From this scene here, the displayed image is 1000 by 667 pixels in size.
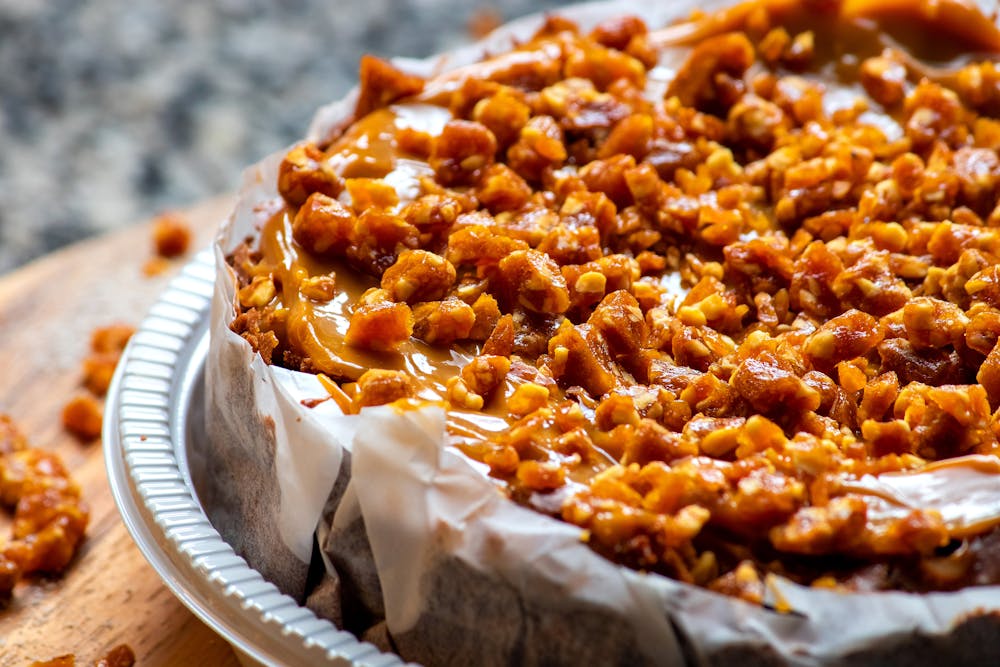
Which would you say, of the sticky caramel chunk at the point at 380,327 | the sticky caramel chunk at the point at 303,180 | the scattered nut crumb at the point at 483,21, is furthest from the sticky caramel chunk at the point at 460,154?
the scattered nut crumb at the point at 483,21

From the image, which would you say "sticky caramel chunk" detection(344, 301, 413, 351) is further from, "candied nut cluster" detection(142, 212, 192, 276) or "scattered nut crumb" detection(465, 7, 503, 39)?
"scattered nut crumb" detection(465, 7, 503, 39)

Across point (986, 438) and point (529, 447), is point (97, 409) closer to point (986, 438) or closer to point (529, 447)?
point (529, 447)

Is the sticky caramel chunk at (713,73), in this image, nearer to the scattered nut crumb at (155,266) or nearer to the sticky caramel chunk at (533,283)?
the sticky caramel chunk at (533,283)

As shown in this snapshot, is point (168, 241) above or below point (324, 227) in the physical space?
below

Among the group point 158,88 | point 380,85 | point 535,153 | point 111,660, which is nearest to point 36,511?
point 111,660

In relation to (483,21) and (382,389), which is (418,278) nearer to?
(382,389)
